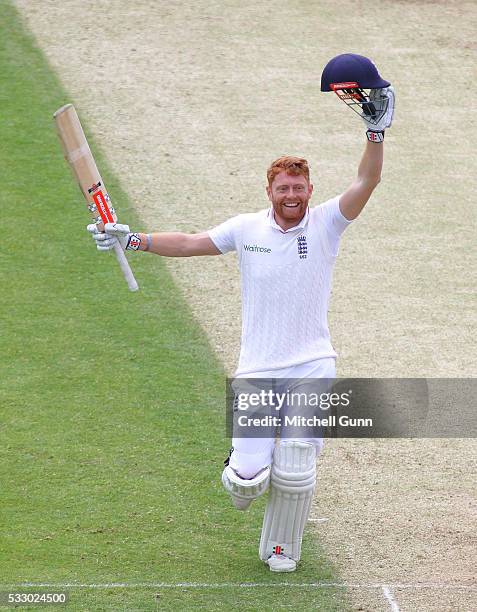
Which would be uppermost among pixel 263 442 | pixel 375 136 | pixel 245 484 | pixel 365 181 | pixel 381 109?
pixel 381 109

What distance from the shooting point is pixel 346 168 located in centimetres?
1449

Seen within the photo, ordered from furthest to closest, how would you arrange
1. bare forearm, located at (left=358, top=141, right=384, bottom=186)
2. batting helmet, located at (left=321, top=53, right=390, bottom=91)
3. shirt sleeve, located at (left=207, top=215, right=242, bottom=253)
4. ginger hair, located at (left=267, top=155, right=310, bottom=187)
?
1. shirt sleeve, located at (left=207, top=215, right=242, bottom=253)
2. ginger hair, located at (left=267, top=155, right=310, bottom=187)
3. bare forearm, located at (left=358, top=141, right=384, bottom=186)
4. batting helmet, located at (left=321, top=53, right=390, bottom=91)

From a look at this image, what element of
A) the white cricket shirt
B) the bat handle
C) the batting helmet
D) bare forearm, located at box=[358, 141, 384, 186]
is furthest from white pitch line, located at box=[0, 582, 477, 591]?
the batting helmet

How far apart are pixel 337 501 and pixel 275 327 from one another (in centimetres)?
167

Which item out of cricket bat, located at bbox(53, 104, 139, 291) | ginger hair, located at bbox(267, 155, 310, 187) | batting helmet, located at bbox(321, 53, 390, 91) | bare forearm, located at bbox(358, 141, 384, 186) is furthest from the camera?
cricket bat, located at bbox(53, 104, 139, 291)

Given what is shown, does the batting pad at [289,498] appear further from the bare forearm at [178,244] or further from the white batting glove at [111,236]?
the white batting glove at [111,236]

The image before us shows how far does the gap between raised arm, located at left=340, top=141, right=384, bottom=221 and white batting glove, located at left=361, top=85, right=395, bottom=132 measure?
113 mm

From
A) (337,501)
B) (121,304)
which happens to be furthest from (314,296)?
(121,304)

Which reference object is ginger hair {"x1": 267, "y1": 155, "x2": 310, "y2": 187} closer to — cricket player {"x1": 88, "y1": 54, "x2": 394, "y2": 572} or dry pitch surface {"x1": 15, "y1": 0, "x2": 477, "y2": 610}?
cricket player {"x1": 88, "y1": 54, "x2": 394, "y2": 572}

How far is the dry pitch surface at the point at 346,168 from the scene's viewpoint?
8.47 meters

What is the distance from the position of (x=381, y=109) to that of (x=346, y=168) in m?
7.35

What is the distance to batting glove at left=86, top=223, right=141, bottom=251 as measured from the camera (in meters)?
7.68

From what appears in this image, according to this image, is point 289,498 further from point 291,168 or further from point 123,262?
point 291,168
